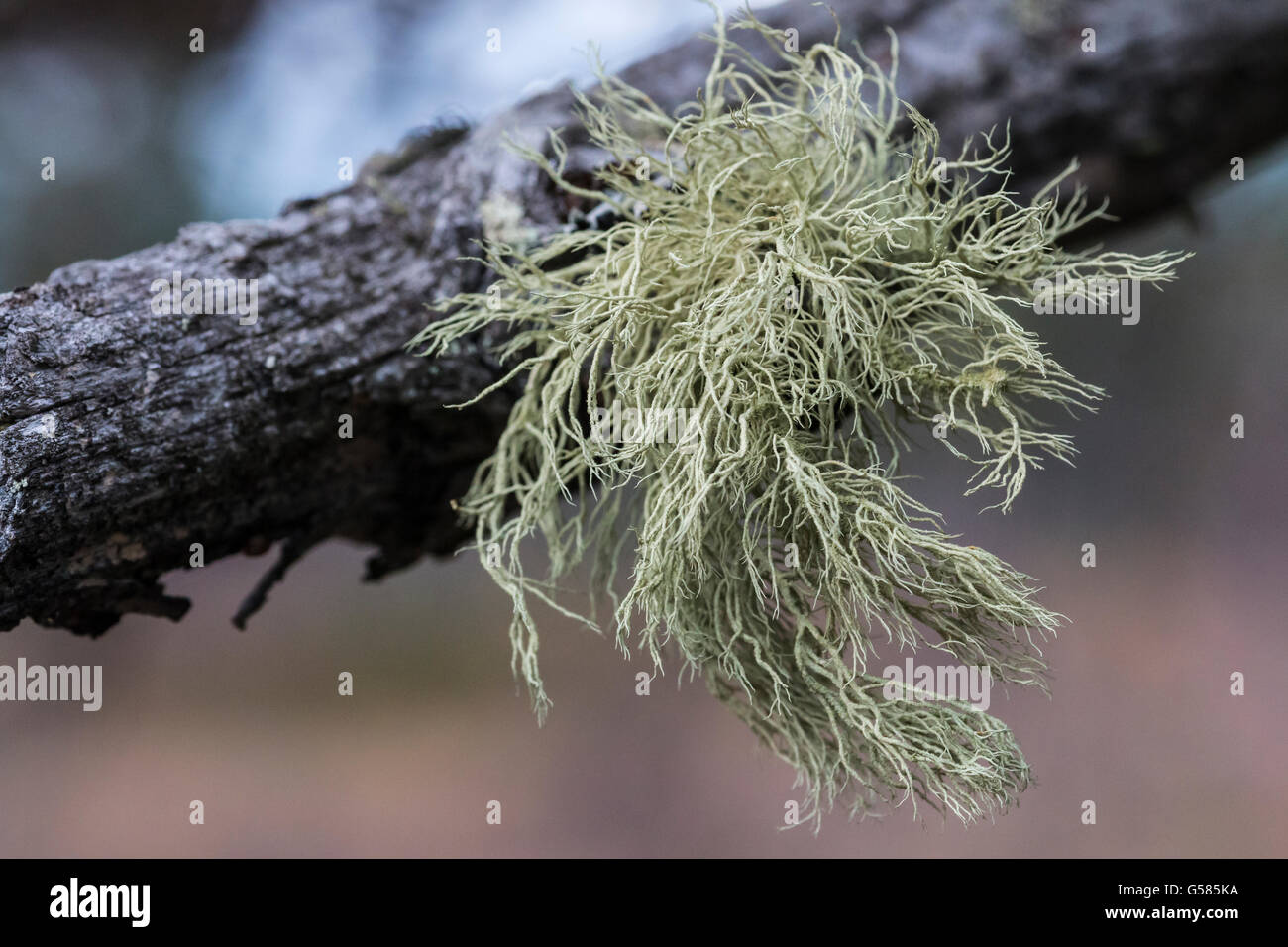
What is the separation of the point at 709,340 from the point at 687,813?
2.46 ft

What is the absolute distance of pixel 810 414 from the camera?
14.5 inches

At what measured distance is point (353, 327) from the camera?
466 millimetres

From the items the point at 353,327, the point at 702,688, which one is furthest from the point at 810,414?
the point at 702,688

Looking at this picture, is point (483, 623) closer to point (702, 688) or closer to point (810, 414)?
point (702, 688)

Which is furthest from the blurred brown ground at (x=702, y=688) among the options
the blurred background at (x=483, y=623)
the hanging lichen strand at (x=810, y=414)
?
the hanging lichen strand at (x=810, y=414)

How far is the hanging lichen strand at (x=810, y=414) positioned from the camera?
354 mm

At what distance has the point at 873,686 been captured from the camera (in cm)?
38

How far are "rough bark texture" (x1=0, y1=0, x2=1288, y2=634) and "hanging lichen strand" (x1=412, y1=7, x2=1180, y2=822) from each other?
94 mm

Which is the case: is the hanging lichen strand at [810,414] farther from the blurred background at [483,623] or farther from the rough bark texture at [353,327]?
the blurred background at [483,623]

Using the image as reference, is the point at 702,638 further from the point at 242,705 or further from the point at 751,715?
the point at 242,705

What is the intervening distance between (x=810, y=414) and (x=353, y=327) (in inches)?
11.0

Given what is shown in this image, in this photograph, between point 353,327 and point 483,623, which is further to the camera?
point 483,623

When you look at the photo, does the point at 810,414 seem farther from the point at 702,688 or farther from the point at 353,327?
the point at 702,688

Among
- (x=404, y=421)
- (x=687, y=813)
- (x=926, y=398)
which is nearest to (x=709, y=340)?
(x=926, y=398)
